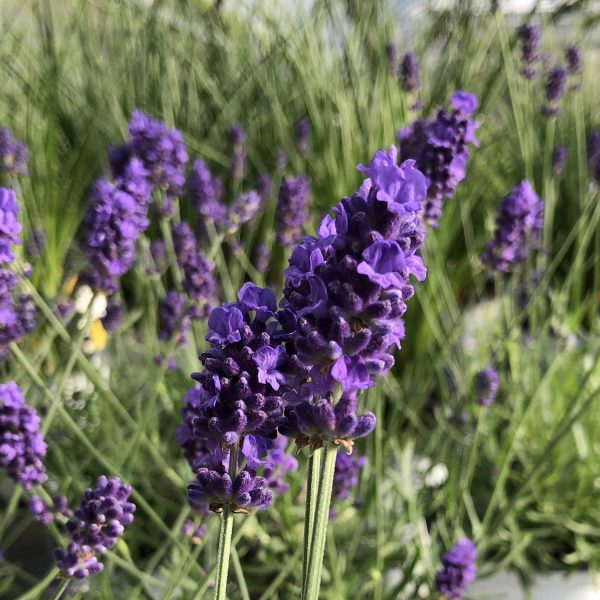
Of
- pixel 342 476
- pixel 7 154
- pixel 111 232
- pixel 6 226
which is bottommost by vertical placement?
pixel 342 476

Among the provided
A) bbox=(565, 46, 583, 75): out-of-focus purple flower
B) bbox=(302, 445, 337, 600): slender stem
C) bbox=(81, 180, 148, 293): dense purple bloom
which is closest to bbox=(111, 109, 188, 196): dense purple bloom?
bbox=(81, 180, 148, 293): dense purple bloom

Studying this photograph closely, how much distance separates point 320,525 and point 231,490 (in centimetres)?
10

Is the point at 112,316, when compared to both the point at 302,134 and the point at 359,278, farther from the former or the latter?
→ the point at 359,278

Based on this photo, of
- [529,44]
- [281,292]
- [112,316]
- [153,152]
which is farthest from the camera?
[281,292]

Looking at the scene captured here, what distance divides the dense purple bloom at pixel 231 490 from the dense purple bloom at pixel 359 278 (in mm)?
107

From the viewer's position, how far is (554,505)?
184cm

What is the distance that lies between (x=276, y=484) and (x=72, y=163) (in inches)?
75.9

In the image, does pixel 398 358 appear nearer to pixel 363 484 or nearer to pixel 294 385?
pixel 363 484

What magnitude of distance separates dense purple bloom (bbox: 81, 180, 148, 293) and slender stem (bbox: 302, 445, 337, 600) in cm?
71

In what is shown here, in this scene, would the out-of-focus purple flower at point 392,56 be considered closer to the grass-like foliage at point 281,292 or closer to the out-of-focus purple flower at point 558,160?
the grass-like foliage at point 281,292

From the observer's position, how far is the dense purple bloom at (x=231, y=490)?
67 cm

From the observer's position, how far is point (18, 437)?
1.00 metres

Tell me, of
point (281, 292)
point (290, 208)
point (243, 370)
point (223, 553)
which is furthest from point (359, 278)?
point (281, 292)

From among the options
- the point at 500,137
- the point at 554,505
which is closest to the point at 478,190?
the point at 500,137
